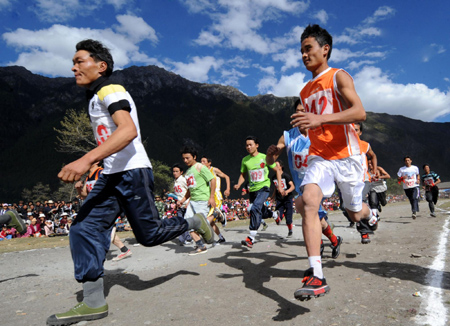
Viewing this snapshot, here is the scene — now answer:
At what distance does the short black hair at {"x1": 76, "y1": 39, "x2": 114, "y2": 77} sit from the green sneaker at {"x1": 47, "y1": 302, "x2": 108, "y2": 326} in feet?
6.70

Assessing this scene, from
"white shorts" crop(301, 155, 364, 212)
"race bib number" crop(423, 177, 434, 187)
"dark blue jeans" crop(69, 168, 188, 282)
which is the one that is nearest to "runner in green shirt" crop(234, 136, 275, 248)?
"white shorts" crop(301, 155, 364, 212)

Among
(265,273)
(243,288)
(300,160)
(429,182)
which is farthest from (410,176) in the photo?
(243,288)

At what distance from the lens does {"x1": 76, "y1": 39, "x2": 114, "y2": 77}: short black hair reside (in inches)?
116

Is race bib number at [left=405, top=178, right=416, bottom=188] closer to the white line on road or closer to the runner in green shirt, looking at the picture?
the runner in green shirt

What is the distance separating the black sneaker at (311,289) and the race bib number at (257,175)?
4118 millimetres

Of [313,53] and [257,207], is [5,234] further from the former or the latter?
[313,53]

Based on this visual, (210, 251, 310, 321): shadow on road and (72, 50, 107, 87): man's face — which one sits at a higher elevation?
(72, 50, 107, 87): man's face

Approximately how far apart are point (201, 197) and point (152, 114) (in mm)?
135758

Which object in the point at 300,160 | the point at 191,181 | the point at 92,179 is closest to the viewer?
the point at 300,160

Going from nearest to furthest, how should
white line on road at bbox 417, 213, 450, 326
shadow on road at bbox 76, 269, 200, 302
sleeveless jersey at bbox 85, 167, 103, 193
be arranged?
1. white line on road at bbox 417, 213, 450, 326
2. shadow on road at bbox 76, 269, 200, 302
3. sleeveless jersey at bbox 85, 167, 103, 193

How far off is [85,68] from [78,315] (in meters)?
2.09

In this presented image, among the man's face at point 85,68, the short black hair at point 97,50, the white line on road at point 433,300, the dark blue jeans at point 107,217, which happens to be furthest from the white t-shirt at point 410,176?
the man's face at point 85,68

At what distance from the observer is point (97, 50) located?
2963mm

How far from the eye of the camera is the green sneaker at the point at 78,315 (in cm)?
250
